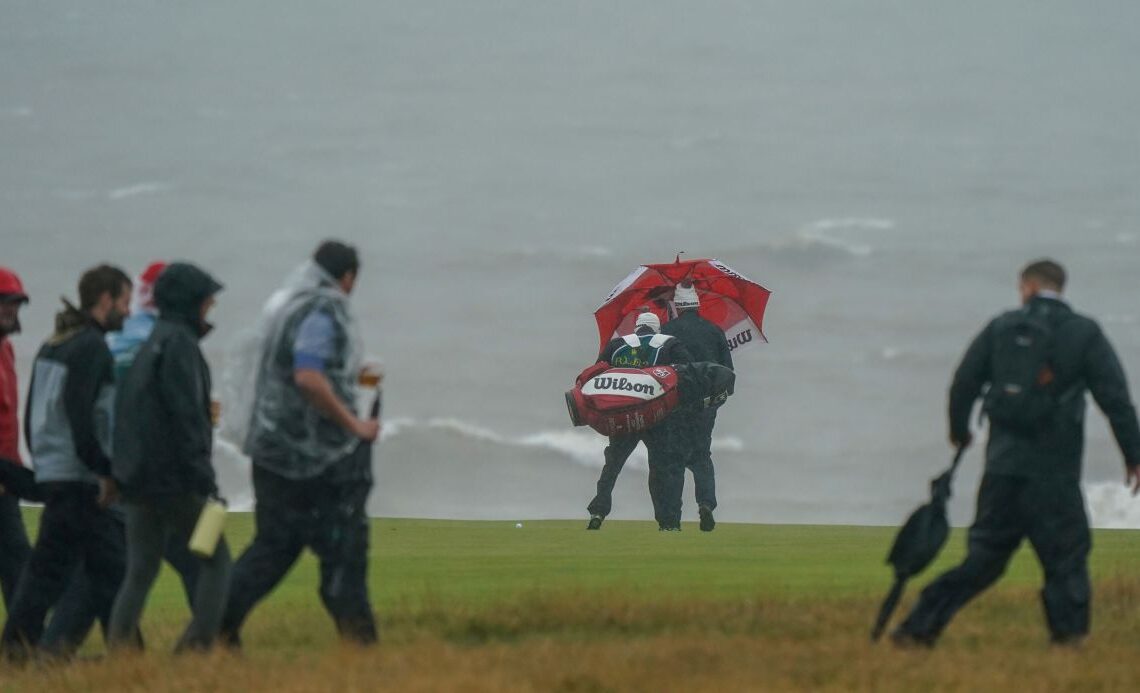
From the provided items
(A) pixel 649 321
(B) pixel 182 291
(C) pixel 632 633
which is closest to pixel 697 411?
(A) pixel 649 321

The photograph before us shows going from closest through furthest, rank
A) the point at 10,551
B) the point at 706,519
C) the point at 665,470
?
the point at 10,551 < the point at 665,470 < the point at 706,519

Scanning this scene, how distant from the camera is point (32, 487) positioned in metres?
9.62

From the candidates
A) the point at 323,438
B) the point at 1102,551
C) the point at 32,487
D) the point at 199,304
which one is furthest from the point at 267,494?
the point at 1102,551

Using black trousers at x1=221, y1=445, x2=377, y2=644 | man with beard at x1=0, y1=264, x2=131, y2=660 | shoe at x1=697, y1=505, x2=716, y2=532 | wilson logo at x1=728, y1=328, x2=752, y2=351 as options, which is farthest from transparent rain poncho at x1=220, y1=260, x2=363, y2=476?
wilson logo at x1=728, y1=328, x2=752, y2=351

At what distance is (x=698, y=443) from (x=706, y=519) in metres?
1.43

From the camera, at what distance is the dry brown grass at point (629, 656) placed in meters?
7.79

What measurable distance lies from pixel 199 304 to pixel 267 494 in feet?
3.30

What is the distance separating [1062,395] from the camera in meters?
8.93

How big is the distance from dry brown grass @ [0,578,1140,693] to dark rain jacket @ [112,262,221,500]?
34.0 inches

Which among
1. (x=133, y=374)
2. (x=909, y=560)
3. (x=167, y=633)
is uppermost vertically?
(x=133, y=374)

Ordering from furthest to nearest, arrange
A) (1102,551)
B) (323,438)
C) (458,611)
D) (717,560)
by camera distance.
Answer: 1. (1102,551)
2. (717,560)
3. (458,611)
4. (323,438)

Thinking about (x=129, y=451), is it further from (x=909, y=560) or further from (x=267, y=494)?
(x=909, y=560)

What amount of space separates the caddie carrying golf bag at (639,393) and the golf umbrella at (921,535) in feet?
26.3

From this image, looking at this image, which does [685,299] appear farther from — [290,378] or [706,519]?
[290,378]
